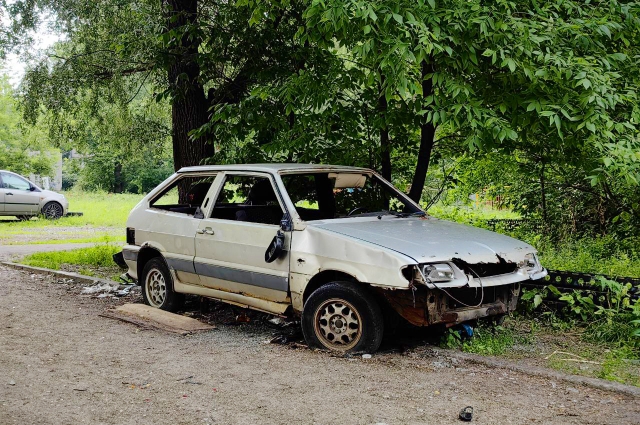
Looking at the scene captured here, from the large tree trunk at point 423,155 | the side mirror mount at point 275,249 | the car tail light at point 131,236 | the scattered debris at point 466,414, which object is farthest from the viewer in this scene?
the large tree trunk at point 423,155

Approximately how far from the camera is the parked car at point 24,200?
23047 millimetres

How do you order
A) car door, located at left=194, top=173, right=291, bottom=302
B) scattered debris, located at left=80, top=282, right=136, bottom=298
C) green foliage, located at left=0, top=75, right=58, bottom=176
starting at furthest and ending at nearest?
green foliage, located at left=0, top=75, right=58, bottom=176, scattered debris, located at left=80, top=282, right=136, bottom=298, car door, located at left=194, top=173, right=291, bottom=302

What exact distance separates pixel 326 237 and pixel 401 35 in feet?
6.55

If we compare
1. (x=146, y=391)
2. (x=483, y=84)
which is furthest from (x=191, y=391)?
(x=483, y=84)

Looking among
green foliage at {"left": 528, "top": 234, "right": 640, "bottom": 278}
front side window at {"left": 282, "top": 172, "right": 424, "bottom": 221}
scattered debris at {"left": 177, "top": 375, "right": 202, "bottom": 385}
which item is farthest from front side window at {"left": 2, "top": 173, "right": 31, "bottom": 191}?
scattered debris at {"left": 177, "top": 375, "right": 202, "bottom": 385}

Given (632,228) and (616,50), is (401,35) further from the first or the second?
(632,228)

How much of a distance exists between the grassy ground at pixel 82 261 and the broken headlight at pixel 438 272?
266 inches

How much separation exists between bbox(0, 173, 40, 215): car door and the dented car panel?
16.3m

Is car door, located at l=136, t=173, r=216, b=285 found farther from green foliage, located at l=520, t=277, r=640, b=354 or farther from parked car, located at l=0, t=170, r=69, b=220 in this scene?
parked car, located at l=0, t=170, r=69, b=220

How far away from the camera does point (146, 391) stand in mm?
5387

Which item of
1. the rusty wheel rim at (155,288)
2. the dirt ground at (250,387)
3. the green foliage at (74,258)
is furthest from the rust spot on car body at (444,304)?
the green foliage at (74,258)

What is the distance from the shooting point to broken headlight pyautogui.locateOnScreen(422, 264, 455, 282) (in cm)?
585

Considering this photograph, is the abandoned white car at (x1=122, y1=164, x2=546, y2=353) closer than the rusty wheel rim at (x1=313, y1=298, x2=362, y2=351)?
Yes

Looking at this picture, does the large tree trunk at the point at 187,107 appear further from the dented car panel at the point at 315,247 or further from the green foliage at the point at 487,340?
the green foliage at the point at 487,340
